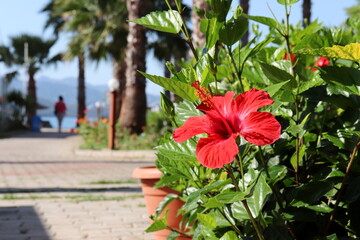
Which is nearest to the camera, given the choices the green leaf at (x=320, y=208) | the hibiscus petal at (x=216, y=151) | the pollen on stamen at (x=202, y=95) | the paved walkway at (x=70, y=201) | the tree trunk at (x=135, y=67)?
the hibiscus petal at (x=216, y=151)

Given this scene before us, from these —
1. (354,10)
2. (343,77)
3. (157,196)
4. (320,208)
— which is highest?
(354,10)

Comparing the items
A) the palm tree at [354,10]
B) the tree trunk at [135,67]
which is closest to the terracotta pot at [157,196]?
the tree trunk at [135,67]

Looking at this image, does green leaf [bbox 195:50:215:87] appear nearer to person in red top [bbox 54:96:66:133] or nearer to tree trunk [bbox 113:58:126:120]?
tree trunk [bbox 113:58:126:120]

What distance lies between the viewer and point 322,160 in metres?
1.74

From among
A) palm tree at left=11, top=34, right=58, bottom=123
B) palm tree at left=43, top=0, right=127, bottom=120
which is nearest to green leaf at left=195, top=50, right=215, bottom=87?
palm tree at left=43, top=0, right=127, bottom=120

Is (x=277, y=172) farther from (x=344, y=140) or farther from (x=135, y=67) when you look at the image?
(x=135, y=67)

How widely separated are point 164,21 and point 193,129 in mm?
390

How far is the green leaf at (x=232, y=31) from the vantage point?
1348 millimetres

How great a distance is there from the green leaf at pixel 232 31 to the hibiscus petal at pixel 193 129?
0.89 ft

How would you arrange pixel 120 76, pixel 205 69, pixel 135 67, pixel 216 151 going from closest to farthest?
pixel 216 151, pixel 205 69, pixel 135 67, pixel 120 76

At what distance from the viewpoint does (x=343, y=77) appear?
1301mm

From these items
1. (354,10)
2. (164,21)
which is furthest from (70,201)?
(354,10)

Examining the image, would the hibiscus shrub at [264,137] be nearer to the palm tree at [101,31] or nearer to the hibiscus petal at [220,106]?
the hibiscus petal at [220,106]

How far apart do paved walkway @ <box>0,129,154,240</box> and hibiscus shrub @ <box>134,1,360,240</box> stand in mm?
2409
